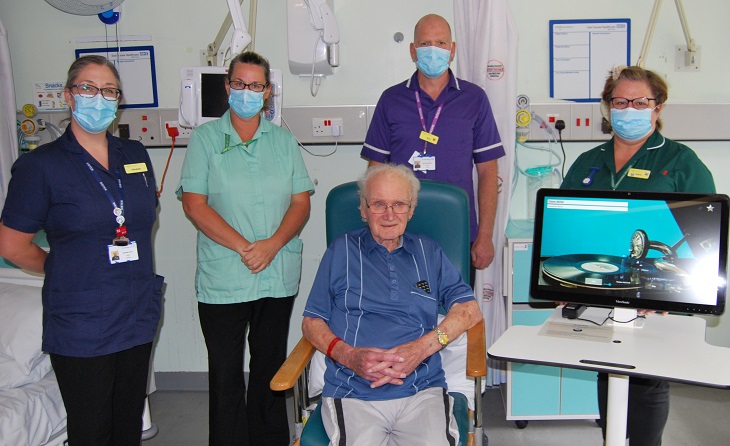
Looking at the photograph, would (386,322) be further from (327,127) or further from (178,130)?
(178,130)

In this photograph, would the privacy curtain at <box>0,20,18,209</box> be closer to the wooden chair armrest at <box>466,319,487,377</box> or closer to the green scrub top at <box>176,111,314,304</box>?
the green scrub top at <box>176,111,314,304</box>

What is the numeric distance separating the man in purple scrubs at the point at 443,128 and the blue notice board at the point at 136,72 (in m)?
1.40

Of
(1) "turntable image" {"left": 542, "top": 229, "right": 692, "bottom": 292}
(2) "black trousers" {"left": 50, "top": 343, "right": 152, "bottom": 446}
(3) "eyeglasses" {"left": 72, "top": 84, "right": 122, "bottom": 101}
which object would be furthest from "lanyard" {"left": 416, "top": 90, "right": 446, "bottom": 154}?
(2) "black trousers" {"left": 50, "top": 343, "right": 152, "bottom": 446}

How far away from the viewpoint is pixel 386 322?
209 centimetres

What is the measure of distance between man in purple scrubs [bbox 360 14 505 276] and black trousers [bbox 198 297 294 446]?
0.84 m

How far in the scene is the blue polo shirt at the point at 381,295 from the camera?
6.79ft

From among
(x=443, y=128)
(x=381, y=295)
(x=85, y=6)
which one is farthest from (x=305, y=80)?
(x=381, y=295)

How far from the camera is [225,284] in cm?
244

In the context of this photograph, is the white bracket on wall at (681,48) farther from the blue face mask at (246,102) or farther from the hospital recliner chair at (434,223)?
the blue face mask at (246,102)

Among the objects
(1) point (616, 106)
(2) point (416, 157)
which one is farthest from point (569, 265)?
(2) point (416, 157)

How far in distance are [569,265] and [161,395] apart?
2.52 meters

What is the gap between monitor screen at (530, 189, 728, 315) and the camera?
1833 mm

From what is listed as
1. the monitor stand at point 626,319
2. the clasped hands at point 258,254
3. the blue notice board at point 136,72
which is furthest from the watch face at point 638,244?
the blue notice board at point 136,72

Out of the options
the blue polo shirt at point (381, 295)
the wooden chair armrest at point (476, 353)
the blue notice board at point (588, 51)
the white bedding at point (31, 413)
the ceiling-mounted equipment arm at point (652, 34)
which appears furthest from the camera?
the blue notice board at point (588, 51)
